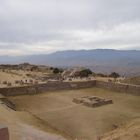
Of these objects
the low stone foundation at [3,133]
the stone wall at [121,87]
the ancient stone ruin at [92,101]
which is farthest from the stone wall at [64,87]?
the low stone foundation at [3,133]

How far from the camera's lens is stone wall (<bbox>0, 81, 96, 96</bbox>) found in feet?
82.8

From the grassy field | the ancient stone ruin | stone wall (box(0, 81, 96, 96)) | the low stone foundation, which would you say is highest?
the low stone foundation

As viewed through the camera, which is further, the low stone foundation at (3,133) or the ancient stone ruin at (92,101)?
the ancient stone ruin at (92,101)

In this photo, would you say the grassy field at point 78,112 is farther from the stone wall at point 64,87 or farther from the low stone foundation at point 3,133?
the low stone foundation at point 3,133

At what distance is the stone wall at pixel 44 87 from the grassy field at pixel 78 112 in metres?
1.09

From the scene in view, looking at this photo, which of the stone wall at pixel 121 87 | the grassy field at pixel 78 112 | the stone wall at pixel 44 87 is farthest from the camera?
the stone wall at pixel 121 87

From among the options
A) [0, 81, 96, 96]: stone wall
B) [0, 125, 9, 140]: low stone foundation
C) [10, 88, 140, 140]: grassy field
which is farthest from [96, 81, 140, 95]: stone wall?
[0, 125, 9, 140]: low stone foundation

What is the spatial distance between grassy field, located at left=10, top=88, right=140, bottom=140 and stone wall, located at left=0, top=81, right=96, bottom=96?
A: 1.09 metres

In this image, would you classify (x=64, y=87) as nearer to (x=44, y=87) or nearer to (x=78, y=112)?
(x=44, y=87)

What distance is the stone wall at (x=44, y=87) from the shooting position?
82.8 feet

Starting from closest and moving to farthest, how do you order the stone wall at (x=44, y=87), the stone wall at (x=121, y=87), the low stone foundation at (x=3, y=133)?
1. the low stone foundation at (x=3, y=133)
2. the stone wall at (x=44, y=87)
3. the stone wall at (x=121, y=87)

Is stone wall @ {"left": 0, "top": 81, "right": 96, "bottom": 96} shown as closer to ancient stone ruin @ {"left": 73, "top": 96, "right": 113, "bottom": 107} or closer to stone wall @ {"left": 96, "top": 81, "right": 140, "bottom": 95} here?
stone wall @ {"left": 96, "top": 81, "right": 140, "bottom": 95}

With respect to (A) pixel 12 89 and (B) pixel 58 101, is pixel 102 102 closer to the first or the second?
(B) pixel 58 101

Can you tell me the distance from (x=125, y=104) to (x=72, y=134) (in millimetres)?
8183
